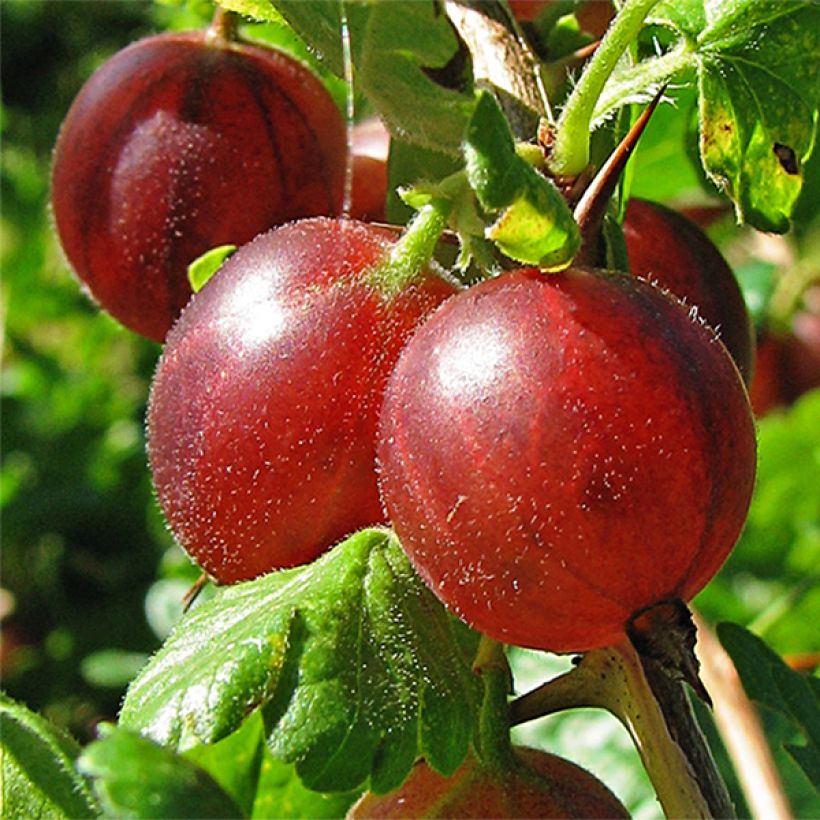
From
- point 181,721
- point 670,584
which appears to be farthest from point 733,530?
point 181,721

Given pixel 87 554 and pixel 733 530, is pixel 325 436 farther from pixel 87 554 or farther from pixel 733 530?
pixel 87 554

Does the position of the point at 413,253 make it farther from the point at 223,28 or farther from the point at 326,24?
the point at 223,28

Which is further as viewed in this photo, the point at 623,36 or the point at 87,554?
the point at 87,554

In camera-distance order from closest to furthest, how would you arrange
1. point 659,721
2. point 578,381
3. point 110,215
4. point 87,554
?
point 578,381 < point 659,721 < point 110,215 < point 87,554

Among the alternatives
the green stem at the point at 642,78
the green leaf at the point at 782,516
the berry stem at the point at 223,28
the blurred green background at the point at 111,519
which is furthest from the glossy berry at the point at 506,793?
the green leaf at the point at 782,516

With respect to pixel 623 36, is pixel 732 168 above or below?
below

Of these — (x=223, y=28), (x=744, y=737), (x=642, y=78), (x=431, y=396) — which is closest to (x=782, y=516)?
(x=744, y=737)
